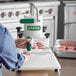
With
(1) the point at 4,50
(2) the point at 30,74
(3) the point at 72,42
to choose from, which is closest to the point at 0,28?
(1) the point at 4,50

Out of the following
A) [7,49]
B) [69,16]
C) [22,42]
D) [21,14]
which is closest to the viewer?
[7,49]

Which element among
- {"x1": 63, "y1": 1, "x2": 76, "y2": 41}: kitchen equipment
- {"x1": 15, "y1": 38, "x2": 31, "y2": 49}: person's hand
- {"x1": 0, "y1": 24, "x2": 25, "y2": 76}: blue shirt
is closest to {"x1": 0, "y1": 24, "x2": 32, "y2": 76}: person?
{"x1": 0, "y1": 24, "x2": 25, "y2": 76}: blue shirt

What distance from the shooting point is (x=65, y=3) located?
300 cm

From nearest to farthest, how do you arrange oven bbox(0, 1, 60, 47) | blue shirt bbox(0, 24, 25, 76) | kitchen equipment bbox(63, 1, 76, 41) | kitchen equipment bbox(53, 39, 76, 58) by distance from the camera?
blue shirt bbox(0, 24, 25, 76), kitchen equipment bbox(53, 39, 76, 58), oven bbox(0, 1, 60, 47), kitchen equipment bbox(63, 1, 76, 41)

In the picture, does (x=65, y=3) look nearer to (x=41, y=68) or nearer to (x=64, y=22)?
(x=64, y=22)

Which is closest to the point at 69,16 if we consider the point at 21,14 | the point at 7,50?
the point at 21,14

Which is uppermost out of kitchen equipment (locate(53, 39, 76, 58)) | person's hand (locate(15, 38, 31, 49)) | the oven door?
the oven door

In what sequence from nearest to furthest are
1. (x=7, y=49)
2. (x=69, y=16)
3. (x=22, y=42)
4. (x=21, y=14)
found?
(x=7, y=49) → (x=22, y=42) → (x=21, y=14) → (x=69, y=16)

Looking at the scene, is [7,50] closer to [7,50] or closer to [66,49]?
[7,50]

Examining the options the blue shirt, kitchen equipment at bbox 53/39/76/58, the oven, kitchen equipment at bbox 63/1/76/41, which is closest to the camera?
the blue shirt

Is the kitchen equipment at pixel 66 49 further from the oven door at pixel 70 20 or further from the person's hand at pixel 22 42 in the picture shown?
the oven door at pixel 70 20

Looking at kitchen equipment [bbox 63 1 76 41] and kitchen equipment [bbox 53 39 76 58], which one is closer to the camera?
kitchen equipment [bbox 53 39 76 58]

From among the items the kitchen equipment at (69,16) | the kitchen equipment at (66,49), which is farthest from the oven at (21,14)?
the kitchen equipment at (66,49)

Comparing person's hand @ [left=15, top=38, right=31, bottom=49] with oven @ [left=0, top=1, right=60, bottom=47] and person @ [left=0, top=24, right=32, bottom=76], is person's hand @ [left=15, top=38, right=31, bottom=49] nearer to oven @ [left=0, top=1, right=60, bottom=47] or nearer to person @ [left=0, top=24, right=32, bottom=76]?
person @ [left=0, top=24, right=32, bottom=76]
